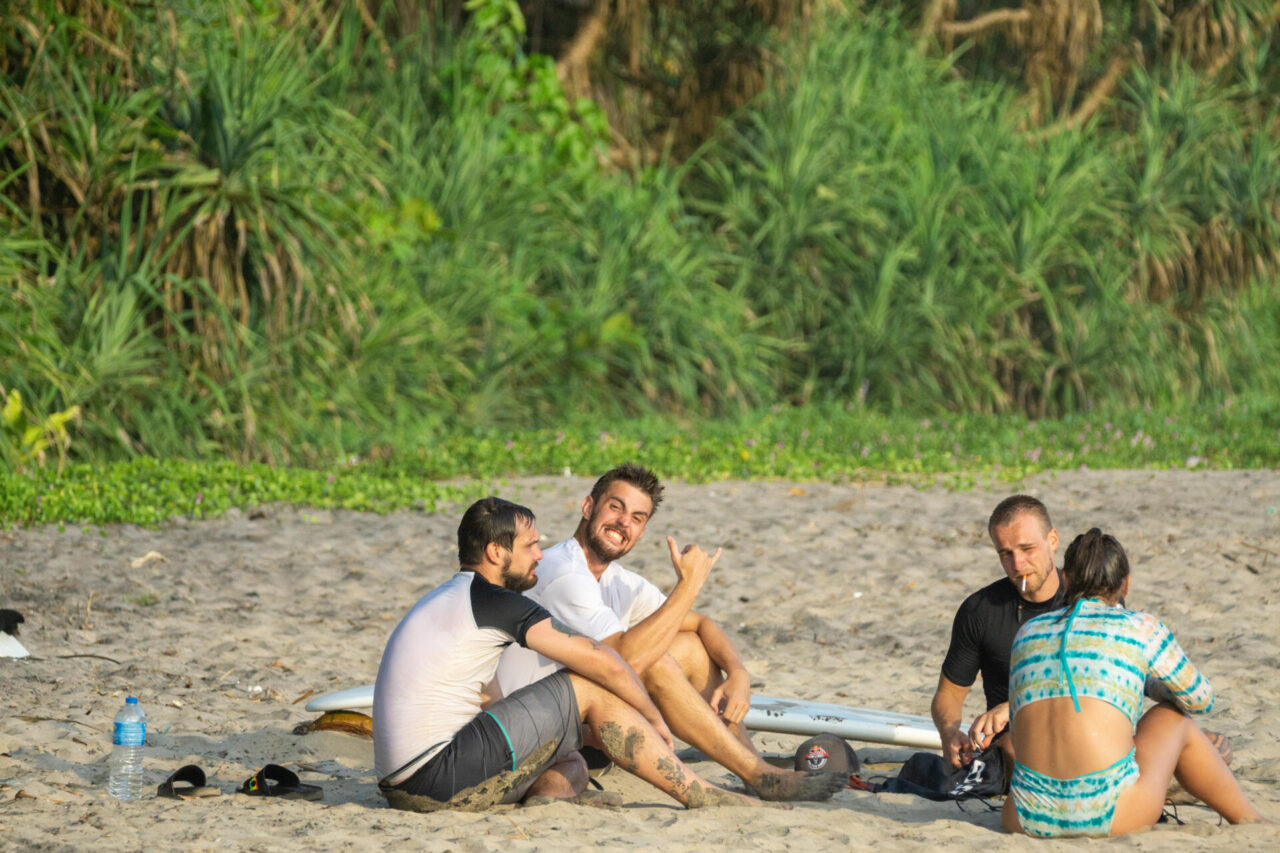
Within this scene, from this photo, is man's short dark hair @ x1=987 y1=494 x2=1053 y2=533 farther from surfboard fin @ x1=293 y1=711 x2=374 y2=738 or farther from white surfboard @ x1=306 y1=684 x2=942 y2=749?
surfboard fin @ x1=293 y1=711 x2=374 y2=738

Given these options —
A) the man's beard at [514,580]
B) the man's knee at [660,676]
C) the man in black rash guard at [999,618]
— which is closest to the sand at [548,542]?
the man in black rash guard at [999,618]

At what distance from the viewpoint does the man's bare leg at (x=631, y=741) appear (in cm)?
474

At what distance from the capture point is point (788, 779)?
4.97 m

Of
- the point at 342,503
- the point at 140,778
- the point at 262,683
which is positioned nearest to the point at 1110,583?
the point at 140,778

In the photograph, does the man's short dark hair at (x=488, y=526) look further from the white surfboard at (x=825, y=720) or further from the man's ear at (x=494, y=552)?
the white surfboard at (x=825, y=720)

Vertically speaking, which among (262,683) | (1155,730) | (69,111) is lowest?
(262,683)

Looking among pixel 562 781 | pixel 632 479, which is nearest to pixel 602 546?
pixel 632 479

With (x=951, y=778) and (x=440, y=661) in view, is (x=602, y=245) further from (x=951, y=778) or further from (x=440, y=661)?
(x=440, y=661)

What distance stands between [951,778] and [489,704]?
1.55 m

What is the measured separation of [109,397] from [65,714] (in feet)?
16.0

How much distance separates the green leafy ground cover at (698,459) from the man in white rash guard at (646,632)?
4246 mm

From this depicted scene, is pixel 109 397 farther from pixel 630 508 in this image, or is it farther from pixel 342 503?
pixel 630 508

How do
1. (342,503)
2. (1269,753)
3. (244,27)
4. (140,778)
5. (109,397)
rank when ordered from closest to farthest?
(140,778) → (1269,753) → (342,503) → (109,397) → (244,27)

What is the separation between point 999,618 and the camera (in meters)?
5.11
